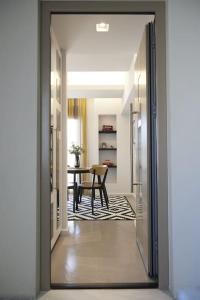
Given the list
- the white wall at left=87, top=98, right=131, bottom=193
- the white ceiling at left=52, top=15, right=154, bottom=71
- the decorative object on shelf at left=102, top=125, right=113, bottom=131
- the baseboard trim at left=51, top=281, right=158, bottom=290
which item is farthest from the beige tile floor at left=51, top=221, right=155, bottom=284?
the decorative object on shelf at left=102, top=125, right=113, bottom=131

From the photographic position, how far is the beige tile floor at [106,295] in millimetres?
2088

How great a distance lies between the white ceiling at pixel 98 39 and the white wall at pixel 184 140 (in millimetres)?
906

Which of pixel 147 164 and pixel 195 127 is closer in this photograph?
pixel 195 127

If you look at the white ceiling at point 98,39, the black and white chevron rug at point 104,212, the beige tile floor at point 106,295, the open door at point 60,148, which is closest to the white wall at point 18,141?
the beige tile floor at point 106,295

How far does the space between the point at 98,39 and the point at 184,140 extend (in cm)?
206

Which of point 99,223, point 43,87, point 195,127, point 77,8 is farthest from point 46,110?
point 99,223

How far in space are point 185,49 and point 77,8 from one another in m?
0.95

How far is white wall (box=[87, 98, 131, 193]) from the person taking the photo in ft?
26.3

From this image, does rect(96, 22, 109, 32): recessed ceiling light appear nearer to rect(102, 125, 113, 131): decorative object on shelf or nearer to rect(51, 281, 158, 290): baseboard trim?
rect(51, 281, 158, 290): baseboard trim

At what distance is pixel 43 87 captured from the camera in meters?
2.24

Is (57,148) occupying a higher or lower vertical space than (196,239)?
higher

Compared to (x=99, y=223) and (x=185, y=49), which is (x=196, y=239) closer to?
(x=185, y=49)

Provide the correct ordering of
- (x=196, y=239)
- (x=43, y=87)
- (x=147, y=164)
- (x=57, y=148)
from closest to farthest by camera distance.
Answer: (x=196, y=239) → (x=43, y=87) → (x=147, y=164) → (x=57, y=148)

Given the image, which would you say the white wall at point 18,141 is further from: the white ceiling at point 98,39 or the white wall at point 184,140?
the white wall at point 184,140
